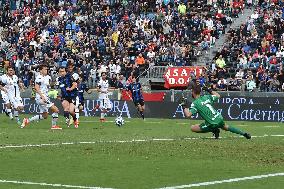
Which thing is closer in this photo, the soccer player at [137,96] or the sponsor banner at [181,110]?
the sponsor banner at [181,110]

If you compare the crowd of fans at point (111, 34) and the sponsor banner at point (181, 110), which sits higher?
the crowd of fans at point (111, 34)

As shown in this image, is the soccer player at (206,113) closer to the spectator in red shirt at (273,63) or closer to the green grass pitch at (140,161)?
the green grass pitch at (140,161)

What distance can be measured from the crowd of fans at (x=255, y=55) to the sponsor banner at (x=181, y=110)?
2.88m

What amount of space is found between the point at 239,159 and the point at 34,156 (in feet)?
14.2

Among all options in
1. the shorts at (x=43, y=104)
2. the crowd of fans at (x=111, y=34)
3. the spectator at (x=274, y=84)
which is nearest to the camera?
the shorts at (x=43, y=104)

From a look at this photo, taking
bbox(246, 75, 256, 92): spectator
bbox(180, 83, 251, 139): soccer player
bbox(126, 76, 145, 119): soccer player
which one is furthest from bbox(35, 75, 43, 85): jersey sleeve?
bbox(246, 75, 256, 92): spectator

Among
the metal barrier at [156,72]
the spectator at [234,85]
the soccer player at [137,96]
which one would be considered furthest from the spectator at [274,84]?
the metal barrier at [156,72]

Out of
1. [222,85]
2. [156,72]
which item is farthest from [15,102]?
[156,72]

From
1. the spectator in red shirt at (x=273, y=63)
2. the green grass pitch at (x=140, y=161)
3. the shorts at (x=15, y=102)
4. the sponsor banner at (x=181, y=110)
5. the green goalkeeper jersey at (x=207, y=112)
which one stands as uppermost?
the spectator in red shirt at (x=273, y=63)

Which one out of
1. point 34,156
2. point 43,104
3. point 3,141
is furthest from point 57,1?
point 34,156

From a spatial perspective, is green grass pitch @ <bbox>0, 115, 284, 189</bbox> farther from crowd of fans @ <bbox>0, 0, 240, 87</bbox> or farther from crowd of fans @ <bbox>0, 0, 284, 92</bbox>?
crowd of fans @ <bbox>0, 0, 240, 87</bbox>

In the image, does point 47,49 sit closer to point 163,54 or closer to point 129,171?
point 163,54

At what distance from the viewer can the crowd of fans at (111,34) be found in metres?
47.8

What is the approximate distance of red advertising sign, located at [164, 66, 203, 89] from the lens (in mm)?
43219
